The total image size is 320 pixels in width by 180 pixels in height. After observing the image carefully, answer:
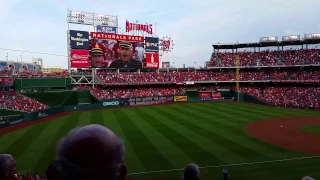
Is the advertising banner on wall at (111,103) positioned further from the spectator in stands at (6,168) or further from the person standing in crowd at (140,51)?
the spectator in stands at (6,168)

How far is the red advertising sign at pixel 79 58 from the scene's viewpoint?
1919 inches

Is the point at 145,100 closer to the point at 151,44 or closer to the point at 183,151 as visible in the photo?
the point at 151,44

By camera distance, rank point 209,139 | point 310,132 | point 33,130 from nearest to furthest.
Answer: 1. point 209,139
2. point 310,132
3. point 33,130

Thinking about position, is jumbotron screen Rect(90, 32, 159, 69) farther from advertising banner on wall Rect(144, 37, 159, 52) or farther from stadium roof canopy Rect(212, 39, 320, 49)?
stadium roof canopy Rect(212, 39, 320, 49)

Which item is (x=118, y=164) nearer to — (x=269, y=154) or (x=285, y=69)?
(x=269, y=154)

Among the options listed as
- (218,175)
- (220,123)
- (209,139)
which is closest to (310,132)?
(220,123)

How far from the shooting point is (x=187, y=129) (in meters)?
27.0

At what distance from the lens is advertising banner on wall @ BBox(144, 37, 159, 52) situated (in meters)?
55.6

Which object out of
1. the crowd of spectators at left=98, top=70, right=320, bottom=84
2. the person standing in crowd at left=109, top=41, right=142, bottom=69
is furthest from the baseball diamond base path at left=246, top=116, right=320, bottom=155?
the person standing in crowd at left=109, top=41, right=142, bottom=69

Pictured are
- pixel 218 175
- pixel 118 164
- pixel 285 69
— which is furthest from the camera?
pixel 285 69

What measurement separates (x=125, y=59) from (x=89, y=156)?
52.3 metres

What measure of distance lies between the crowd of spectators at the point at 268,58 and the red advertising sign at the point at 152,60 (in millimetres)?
16213

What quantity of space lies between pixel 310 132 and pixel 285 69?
123 ft

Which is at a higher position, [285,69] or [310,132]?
[285,69]
